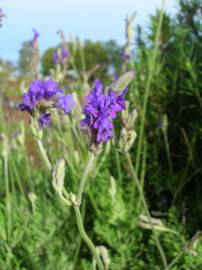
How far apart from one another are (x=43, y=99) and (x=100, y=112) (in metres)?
0.14

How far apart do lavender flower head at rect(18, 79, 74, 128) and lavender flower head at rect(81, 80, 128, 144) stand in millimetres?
56

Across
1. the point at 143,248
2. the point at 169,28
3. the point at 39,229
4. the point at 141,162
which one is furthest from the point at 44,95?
the point at 169,28

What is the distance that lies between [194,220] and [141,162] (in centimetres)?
39

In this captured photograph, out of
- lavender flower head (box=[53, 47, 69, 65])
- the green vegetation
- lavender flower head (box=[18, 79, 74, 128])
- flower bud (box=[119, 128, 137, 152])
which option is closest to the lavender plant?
lavender flower head (box=[18, 79, 74, 128])

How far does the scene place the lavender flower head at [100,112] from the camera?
1.12 metres

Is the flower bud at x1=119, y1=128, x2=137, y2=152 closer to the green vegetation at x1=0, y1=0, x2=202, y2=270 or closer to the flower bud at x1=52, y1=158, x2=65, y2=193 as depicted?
the flower bud at x1=52, y1=158, x2=65, y2=193

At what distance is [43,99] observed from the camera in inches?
46.5

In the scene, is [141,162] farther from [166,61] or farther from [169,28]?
[169,28]

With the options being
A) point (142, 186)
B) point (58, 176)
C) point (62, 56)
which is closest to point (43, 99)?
point (58, 176)

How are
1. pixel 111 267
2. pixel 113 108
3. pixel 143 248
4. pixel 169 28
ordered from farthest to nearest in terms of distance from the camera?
pixel 169 28 < pixel 143 248 < pixel 111 267 < pixel 113 108

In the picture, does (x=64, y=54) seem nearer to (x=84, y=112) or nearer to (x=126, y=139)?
(x=126, y=139)

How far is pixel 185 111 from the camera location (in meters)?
2.31

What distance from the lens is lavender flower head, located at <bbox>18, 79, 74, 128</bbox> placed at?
1.16 meters

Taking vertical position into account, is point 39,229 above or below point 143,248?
above
